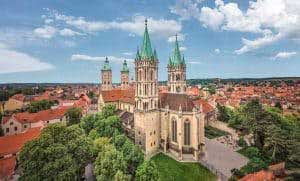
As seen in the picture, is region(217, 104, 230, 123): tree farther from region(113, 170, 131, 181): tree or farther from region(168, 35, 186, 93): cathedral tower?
region(113, 170, 131, 181): tree

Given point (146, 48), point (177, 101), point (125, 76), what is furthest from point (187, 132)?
point (125, 76)

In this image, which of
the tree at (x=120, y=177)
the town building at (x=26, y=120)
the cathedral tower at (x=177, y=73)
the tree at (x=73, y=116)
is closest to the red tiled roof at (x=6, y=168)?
the tree at (x=120, y=177)

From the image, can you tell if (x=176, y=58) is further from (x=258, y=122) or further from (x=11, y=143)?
(x=11, y=143)

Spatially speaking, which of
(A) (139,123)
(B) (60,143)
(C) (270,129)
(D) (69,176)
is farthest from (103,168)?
(C) (270,129)

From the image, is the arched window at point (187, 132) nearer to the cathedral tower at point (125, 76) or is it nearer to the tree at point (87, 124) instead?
the tree at point (87, 124)

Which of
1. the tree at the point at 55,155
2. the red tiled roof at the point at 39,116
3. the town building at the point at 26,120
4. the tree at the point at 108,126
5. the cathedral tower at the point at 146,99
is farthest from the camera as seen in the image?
the red tiled roof at the point at 39,116

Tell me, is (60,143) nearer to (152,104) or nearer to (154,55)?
(152,104)
